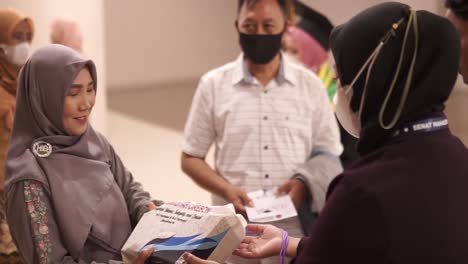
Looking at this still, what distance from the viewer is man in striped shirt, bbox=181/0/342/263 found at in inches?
126

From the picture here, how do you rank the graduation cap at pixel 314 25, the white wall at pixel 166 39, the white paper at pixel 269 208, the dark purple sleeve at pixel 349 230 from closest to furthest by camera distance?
the dark purple sleeve at pixel 349 230 < the white paper at pixel 269 208 < the graduation cap at pixel 314 25 < the white wall at pixel 166 39

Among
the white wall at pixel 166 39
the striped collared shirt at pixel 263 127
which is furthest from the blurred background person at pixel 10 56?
the white wall at pixel 166 39

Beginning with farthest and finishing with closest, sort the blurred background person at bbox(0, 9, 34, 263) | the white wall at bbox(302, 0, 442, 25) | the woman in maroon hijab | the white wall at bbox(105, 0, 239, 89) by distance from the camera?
the white wall at bbox(105, 0, 239, 89)
the white wall at bbox(302, 0, 442, 25)
the blurred background person at bbox(0, 9, 34, 263)
the woman in maroon hijab

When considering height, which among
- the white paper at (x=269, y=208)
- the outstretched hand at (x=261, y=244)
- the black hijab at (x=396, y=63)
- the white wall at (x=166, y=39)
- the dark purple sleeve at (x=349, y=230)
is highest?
the black hijab at (x=396, y=63)

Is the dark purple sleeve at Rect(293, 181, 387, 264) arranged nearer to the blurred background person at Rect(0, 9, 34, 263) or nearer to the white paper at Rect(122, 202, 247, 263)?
the white paper at Rect(122, 202, 247, 263)

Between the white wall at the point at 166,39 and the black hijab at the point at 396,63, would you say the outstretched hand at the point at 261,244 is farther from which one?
the white wall at the point at 166,39

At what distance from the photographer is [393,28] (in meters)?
1.75

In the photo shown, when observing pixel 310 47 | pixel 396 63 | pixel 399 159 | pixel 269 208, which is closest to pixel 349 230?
pixel 399 159

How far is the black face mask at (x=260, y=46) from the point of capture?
10.7ft

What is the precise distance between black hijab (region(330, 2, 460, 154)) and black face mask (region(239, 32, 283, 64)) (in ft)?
4.71

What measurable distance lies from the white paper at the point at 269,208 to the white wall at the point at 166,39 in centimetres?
579

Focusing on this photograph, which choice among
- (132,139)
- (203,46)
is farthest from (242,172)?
(203,46)

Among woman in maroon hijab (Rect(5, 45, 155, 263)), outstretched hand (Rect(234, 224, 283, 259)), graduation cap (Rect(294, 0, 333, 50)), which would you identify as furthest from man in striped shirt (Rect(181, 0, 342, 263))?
graduation cap (Rect(294, 0, 333, 50))

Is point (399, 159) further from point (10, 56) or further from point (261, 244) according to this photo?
point (10, 56)
